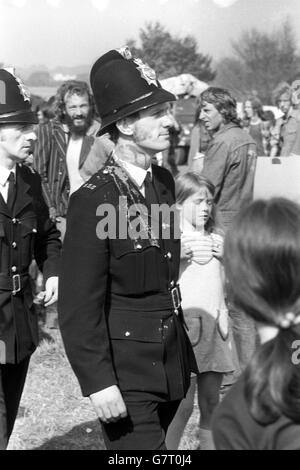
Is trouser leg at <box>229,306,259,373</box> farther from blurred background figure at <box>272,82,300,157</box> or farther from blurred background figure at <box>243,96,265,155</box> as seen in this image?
blurred background figure at <box>243,96,265,155</box>

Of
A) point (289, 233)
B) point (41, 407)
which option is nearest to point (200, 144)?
point (41, 407)

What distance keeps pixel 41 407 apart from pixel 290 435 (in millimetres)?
3396

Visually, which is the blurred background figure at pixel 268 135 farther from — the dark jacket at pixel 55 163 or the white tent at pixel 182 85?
the dark jacket at pixel 55 163

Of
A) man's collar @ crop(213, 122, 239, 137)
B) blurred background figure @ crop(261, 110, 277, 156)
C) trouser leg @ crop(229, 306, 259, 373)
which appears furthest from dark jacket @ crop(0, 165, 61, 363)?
blurred background figure @ crop(261, 110, 277, 156)

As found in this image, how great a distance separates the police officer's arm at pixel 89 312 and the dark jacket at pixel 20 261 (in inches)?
27.4

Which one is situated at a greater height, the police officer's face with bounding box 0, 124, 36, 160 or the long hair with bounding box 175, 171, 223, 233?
the police officer's face with bounding box 0, 124, 36, 160

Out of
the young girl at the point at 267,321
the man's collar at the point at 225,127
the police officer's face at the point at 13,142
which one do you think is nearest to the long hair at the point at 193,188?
the police officer's face at the point at 13,142

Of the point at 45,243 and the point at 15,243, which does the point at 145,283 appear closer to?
the point at 15,243

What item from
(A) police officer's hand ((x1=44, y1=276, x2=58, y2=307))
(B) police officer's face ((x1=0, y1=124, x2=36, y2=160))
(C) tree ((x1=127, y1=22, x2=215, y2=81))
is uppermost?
(C) tree ((x1=127, y1=22, x2=215, y2=81))

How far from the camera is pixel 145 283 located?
105 inches

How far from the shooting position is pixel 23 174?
3480mm

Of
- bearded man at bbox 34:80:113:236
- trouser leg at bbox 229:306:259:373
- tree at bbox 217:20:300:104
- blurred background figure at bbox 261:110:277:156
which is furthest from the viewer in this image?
tree at bbox 217:20:300:104

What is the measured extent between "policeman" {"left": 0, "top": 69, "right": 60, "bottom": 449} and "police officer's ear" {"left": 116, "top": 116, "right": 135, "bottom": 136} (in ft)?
2.23

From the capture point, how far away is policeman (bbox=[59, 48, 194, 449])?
8.50 feet
